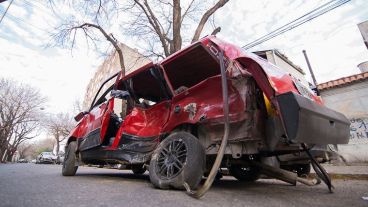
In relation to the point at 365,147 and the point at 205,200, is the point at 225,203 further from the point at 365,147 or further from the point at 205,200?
the point at 365,147

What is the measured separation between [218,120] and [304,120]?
0.92m

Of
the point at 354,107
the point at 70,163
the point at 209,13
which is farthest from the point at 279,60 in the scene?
the point at 70,163

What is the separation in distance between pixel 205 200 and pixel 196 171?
35 cm

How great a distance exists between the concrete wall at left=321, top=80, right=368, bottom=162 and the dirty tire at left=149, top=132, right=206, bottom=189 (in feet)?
35.2

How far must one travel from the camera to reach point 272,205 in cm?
211

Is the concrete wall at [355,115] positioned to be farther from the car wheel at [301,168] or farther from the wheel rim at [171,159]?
the wheel rim at [171,159]

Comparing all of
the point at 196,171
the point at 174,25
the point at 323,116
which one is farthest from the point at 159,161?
the point at 174,25

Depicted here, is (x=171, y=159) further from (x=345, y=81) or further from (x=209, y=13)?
(x=345, y=81)

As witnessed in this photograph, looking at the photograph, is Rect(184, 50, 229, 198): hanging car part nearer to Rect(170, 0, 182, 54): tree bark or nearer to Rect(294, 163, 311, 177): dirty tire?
Rect(294, 163, 311, 177): dirty tire

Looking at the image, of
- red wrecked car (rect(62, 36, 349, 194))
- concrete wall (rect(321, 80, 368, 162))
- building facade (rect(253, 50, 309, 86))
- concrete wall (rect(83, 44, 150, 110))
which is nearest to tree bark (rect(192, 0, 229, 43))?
building facade (rect(253, 50, 309, 86))

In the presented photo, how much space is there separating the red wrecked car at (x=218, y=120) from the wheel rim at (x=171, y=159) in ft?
0.04

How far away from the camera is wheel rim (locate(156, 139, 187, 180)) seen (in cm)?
264

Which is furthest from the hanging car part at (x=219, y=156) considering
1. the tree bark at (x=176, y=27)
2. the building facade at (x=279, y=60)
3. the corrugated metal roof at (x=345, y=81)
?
the building facade at (x=279, y=60)

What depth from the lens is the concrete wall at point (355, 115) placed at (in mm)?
10323
